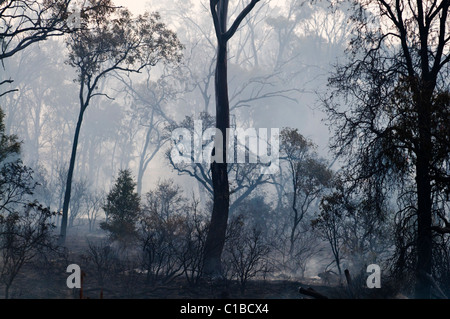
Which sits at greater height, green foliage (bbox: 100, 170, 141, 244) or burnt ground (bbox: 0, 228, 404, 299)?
green foliage (bbox: 100, 170, 141, 244)

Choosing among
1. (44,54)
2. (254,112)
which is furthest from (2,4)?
(44,54)

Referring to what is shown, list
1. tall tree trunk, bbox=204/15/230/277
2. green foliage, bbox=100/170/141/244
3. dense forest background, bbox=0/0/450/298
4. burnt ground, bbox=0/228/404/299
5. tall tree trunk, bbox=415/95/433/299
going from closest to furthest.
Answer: tall tree trunk, bbox=415/95/433/299
dense forest background, bbox=0/0/450/298
burnt ground, bbox=0/228/404/299
tall tree trunk, bbox=204/15/230/277
green foliage, bbox=100/170/141/244

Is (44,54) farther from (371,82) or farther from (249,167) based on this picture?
(371,82)

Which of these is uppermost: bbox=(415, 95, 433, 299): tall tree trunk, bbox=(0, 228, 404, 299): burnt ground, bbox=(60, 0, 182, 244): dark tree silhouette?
bbox=(60, 0, 182, 244): dark tree silhouette

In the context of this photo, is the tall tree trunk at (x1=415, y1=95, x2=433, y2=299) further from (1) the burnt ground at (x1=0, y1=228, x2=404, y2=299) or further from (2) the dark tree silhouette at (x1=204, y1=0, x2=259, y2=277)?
(2) the dark tree silhouette at (x1=204, y1=0, x2=259, y2=277)

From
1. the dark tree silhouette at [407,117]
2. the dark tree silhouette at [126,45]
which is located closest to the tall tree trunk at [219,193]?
the dark tree silhouette at [407,117]

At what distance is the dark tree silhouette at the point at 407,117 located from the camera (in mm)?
8320

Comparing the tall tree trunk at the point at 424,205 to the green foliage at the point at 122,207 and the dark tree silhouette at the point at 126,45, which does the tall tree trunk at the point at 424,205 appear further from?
the dark tree silhouette at the point at 126,45

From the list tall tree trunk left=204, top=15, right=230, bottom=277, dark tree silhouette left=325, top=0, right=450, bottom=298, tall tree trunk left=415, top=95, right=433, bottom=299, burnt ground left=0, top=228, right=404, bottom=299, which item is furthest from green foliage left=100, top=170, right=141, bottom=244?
tall tree trunk left=415, top=95, right=433, bottom=299

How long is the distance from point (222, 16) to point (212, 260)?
8730 mm

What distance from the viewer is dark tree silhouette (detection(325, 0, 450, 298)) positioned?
27.3 feet

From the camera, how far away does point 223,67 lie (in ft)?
50.3

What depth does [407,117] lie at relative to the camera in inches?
333

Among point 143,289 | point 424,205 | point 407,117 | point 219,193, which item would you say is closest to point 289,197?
point 219,193
